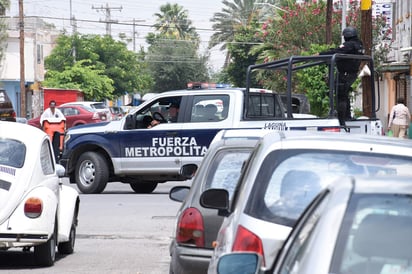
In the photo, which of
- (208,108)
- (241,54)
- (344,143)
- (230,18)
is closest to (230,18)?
(230,18)

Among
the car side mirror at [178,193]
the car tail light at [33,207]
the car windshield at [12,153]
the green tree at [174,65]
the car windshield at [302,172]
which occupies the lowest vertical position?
the car tail light at [33,207]

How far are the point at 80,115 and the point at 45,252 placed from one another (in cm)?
3540

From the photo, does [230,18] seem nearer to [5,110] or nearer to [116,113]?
[116,113]

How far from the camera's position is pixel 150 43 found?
377 ft

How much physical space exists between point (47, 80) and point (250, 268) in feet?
227

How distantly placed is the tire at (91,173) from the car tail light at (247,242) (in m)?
14.5

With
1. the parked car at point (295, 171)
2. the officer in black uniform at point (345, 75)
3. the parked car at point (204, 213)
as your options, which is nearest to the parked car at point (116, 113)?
the officer in black uniform at point (345, 75)

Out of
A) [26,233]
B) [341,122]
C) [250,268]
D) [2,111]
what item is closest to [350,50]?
[341,122]

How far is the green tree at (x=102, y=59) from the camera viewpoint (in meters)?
75.4

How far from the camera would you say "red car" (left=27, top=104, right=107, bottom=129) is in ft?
150

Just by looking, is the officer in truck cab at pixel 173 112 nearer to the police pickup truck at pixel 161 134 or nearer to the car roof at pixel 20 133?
the police pickup truck at pixel 161 134

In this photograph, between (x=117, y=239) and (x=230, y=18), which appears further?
(x=230, y=18)

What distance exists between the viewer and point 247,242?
5641 millimetres

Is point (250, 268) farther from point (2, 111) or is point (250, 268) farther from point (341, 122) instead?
point (2, 111)
